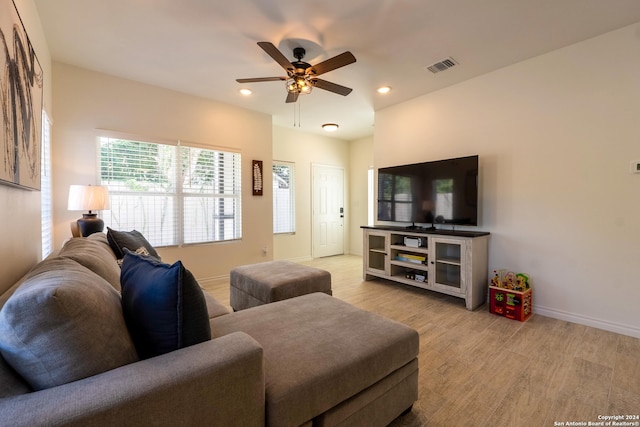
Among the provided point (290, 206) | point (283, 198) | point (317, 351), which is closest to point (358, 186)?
point (290, 206)

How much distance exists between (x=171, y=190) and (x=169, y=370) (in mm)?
3361

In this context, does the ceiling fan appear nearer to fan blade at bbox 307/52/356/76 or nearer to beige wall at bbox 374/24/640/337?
fan blade at bbox 307/52/356/76

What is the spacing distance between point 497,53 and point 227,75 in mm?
2924

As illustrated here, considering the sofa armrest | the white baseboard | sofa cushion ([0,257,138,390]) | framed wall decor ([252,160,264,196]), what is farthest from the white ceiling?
the white baseboard

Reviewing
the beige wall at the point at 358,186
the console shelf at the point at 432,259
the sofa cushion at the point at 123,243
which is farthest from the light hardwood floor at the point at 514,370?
the beige wall at the point at 358,186

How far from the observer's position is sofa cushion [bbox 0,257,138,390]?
2.45ft

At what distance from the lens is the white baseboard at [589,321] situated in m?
2.40

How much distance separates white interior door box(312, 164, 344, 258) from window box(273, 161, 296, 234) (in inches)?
21.0

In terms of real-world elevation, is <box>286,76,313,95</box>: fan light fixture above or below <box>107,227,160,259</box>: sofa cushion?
above

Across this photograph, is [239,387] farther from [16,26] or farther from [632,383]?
[632,383]

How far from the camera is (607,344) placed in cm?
226

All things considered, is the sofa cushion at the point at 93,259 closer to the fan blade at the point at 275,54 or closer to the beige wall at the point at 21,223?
the beige wall at the point at 21,223

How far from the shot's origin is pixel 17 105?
1.50 metres

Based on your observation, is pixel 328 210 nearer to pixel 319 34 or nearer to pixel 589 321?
pixel 319 34
